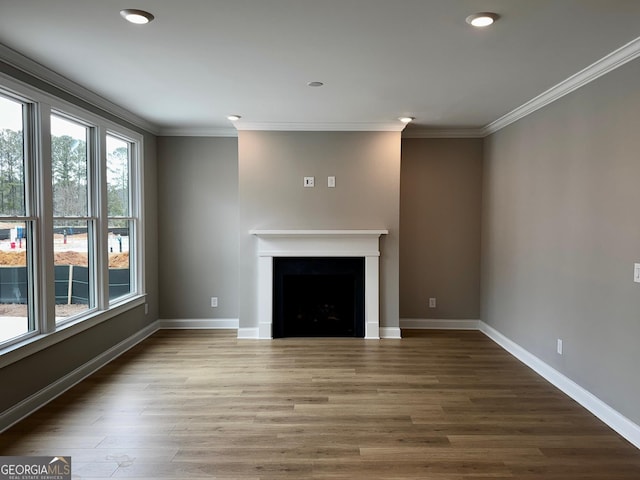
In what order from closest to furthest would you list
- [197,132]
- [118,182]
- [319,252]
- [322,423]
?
1. [322,423]
2. [118,182]
3. [319,252]
4. [197,132]

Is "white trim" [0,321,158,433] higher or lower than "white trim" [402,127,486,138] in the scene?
lower

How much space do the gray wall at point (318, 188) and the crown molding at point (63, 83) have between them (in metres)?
1.19

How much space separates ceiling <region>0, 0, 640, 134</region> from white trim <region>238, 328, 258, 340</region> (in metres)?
2.42

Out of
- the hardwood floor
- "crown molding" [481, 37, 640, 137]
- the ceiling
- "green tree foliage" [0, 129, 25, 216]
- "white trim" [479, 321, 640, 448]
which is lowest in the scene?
the hardwood floor

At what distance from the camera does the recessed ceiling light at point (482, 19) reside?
218 cm

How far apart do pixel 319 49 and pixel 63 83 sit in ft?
6.68

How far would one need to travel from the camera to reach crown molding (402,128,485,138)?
16.7ft

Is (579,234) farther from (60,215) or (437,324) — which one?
(60,215)

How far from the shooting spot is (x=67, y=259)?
3.49 meters

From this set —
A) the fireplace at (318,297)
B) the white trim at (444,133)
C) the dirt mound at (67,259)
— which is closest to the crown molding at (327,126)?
the white trim at (444,133)

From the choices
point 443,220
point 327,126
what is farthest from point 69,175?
point 443,220

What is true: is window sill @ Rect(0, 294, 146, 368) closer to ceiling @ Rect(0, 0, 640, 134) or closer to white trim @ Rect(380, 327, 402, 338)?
ceiling @ Rect(0, 0, 640, 134)

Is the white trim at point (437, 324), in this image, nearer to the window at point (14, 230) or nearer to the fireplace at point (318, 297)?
the fireplace at point (318, 297)

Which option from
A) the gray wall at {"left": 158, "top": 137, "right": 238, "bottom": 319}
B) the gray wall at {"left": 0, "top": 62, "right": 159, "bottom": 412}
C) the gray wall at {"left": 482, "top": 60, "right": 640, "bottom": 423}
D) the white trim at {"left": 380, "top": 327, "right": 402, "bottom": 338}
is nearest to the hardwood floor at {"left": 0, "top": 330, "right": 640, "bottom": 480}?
the gray wall at {"left": 0, "top": 62, "right": 159, "bottom": 412}
